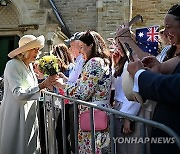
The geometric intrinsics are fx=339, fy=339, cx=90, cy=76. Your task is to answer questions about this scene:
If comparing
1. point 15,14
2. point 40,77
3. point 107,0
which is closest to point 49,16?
point 15,14

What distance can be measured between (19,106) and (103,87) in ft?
4.35

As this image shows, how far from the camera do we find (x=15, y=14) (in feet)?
45.7

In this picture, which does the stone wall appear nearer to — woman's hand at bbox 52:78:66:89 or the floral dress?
woman's hand at bbox 52:78:66:89

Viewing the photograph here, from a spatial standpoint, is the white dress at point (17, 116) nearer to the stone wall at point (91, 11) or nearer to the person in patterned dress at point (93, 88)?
the person in patterned dress at point (93, 88)

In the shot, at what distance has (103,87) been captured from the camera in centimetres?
337

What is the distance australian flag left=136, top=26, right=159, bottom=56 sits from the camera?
9.36 ft

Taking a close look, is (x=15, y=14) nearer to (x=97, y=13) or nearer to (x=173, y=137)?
(x=97, y=13)

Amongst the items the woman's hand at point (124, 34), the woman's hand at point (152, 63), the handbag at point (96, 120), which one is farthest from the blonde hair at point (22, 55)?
the woman's hand at point (152, 63)

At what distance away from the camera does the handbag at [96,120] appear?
3018 mm

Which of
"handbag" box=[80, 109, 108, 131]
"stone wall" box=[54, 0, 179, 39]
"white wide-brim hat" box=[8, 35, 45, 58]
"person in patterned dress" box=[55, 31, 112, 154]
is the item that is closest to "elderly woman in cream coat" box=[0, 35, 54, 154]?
"white wide-brim hat" box=[8, 35, 45, 58]

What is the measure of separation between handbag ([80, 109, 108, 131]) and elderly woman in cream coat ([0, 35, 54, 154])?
1.10 m

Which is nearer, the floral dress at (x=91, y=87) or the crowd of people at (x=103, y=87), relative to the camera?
the crowd of people at (x=103, y=87)

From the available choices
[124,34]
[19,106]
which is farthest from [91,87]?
[19,106]

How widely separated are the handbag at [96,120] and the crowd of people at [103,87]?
0.12 ft
